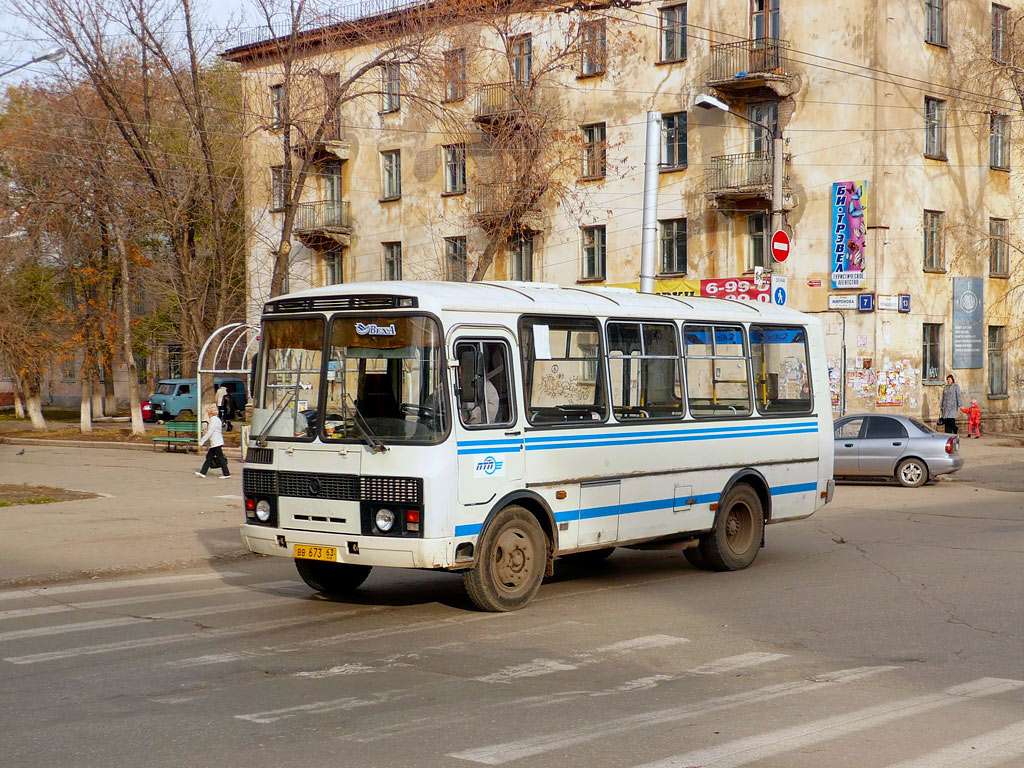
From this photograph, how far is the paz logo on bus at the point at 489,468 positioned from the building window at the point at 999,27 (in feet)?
112

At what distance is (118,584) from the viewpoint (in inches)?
490

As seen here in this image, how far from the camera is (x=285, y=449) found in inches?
405

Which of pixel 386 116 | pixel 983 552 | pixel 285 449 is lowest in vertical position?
pixel 983 552

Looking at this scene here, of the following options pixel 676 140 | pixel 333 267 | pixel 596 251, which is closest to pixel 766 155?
pixel 676 140

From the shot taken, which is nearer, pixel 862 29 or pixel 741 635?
pixel 741 635

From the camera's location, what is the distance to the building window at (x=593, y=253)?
40969 millimetres

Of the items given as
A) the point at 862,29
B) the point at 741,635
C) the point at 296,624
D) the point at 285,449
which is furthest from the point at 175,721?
the point at 862,29

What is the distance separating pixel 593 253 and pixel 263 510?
31.8 meters

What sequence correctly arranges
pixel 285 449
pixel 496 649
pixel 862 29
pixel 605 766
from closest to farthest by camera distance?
pixel 605 766 → pixel 496 649 → pixel 285 449 → pixel 862 29

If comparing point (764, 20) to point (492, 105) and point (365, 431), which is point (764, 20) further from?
point (365, 431)

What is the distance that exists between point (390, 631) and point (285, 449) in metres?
1.84

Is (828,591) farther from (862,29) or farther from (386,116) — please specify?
(386,116)

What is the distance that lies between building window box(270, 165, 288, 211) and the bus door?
22890mm

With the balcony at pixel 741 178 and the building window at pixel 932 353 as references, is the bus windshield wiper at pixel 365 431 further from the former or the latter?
the building window at pixel 932 353
